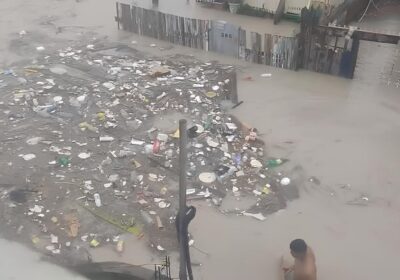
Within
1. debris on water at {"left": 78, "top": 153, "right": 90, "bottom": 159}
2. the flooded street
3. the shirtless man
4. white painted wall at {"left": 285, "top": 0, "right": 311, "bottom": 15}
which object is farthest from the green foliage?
the shirtless man

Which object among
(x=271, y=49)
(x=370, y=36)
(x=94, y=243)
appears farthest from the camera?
(x=271, y=49)

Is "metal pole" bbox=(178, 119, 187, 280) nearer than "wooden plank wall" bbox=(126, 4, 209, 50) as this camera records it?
Yes

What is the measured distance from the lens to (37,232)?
227 inches

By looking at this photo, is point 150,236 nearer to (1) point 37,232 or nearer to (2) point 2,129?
(1) point 37,232

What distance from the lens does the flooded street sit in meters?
5.54

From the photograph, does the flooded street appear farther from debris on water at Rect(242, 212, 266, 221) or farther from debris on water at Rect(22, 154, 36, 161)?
debris on water at Rect(22, 154, 36, 161)

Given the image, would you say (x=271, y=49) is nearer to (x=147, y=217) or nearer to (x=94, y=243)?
(x=147, y=217)

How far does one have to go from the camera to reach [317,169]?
6938mm

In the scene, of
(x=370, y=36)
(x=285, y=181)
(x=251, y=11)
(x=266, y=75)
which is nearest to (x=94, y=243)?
(x=285, y=181)

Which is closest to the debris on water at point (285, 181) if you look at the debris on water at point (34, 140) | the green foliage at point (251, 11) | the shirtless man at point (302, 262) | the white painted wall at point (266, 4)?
the shirtless man at point (302, 262)

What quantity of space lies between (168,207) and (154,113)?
7.97ft

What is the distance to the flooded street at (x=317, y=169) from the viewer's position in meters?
5.54

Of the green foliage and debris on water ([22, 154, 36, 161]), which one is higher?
the green foliage

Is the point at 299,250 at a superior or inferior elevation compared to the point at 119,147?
superior
